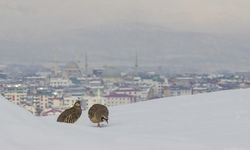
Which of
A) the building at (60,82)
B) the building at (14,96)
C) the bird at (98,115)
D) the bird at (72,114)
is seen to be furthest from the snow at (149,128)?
the building at (60,82)

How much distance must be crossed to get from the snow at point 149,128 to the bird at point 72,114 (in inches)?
16.9

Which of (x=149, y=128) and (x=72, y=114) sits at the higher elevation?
(x=72, y=114)

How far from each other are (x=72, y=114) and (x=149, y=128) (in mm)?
1114

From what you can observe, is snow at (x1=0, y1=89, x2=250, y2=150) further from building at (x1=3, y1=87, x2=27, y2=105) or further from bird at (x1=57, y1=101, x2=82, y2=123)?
building at (x1=3, y1=87, x2=27, y2=105)

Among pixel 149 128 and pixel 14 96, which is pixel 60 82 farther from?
pixel 149 128

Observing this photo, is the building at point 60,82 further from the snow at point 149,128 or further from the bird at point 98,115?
the bird at point 98,115

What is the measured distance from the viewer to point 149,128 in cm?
632

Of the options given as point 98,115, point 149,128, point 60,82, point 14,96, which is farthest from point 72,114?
point 60,82

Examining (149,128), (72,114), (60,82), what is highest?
Answer: (72,114)

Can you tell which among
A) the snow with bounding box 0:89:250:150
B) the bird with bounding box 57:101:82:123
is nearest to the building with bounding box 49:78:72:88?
the snow with bounding box 0:89:250:150

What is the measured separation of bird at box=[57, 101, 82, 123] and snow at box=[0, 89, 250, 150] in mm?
429

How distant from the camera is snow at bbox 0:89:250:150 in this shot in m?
4.09

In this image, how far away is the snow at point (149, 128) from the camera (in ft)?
13.4

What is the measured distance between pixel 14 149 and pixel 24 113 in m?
0.89
